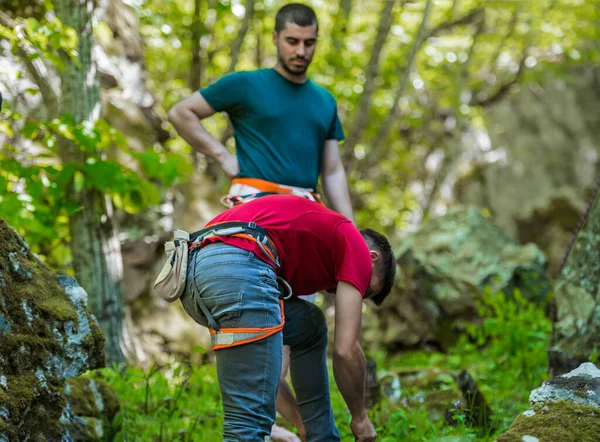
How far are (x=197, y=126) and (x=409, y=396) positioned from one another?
2109 millimetres

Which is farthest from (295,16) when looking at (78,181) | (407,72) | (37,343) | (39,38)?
(407,72)

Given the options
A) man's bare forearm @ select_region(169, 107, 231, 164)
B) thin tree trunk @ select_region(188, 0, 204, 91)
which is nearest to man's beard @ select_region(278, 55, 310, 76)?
man's bare forearm @ select_region(169, 107, 231, 164)

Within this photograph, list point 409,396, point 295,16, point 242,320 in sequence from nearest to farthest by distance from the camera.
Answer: point 242,320
point 295,16
point 409,396

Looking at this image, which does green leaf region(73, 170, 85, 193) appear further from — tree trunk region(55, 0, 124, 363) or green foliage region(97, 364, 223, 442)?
green foliage region(97, 364, 223, 442)

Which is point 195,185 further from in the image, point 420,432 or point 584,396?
point 584,396

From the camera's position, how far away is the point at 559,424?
8.29 ft

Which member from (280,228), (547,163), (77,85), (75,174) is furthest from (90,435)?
(547,163)

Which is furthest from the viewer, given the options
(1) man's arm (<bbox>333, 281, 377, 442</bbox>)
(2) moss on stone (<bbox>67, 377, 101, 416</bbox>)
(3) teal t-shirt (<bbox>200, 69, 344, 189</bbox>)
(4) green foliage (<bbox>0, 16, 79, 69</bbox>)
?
(4) green foliage (<bbox>0, 16, 79, 69</bbox>)

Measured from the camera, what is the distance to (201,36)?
7.36 meters

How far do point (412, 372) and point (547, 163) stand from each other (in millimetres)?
7892

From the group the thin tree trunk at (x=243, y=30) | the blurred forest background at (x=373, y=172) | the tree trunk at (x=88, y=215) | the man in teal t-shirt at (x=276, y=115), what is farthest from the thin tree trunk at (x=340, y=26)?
the man in teal t-shirt at (x=276, y=115)

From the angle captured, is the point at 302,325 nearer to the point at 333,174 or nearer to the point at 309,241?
the point at 309,241

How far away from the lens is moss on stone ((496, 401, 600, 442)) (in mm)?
2445

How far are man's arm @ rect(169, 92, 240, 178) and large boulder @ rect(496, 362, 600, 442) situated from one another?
6.57ft
